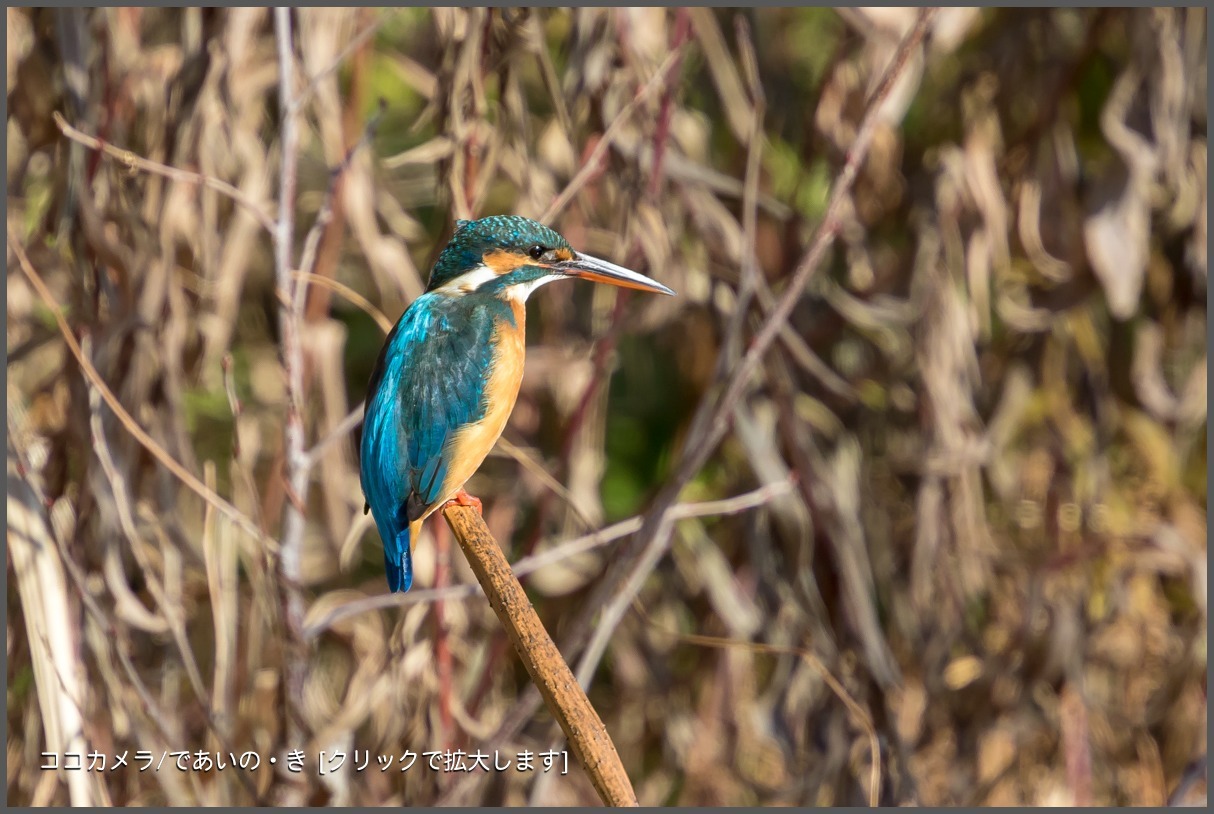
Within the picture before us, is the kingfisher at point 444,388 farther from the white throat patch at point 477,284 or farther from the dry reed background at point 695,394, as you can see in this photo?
the dry reed background at point 695,394

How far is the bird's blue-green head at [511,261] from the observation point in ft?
4.90

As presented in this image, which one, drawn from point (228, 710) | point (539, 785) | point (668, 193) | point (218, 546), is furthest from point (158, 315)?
point (539, 785)

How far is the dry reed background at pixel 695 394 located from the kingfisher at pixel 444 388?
0.62 meters

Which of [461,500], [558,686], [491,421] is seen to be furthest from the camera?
[461,500]

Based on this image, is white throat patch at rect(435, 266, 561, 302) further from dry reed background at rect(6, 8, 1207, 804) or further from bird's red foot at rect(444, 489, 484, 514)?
dry reed background at rect(6, 8, 1207, 804)

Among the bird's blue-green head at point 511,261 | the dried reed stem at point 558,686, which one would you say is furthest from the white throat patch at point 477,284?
the dried reed stem at point 558,686

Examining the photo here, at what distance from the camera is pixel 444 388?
4.86 feet

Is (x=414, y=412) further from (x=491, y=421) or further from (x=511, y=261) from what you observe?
(x=511, y=261)

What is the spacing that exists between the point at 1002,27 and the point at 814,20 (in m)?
0.49

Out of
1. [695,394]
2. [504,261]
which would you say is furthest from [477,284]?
[695,394]

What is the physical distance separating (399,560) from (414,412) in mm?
193

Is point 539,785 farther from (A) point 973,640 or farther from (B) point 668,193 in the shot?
(B) point 668,193

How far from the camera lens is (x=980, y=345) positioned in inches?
111

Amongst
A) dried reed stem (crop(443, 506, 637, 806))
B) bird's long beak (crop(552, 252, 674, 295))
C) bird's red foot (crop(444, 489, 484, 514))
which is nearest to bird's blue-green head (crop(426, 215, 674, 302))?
bird's long beak (crop(552, 252, 674, 295))
